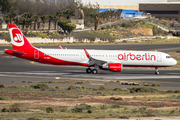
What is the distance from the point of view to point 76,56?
45906 mm

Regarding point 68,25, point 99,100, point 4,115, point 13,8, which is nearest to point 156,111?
point 99,100

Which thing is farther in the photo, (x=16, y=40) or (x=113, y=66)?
(x=16, y=40)

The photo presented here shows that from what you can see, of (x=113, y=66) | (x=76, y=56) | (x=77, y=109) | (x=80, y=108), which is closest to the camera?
(x=77, y=109)

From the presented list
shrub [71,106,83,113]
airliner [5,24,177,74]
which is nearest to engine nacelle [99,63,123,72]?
airliner [5,24,177,74]

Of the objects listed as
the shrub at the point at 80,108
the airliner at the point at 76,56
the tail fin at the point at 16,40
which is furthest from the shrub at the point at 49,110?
the tail fin at the point at 16,40

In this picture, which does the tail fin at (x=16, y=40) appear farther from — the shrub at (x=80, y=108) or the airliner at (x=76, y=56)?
the shrub at (x=80, y=108)

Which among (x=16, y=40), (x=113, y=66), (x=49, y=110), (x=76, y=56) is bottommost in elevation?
(x=49, y=110)

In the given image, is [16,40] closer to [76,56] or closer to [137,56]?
[76,56]

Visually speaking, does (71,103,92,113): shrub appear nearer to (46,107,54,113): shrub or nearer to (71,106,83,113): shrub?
(71,106,83,113): shrub

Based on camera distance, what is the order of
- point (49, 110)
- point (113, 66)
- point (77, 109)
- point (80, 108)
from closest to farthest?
point (49, 110) → point (77, 109) → point (80, 108) → point (113, 66)

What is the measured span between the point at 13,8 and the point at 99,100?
397ft

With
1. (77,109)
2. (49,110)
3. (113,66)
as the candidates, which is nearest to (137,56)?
(113,66)

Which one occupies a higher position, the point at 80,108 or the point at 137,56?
the point at 137,56

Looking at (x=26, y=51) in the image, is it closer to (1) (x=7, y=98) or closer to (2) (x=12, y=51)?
(2) (x=12, y=51)
